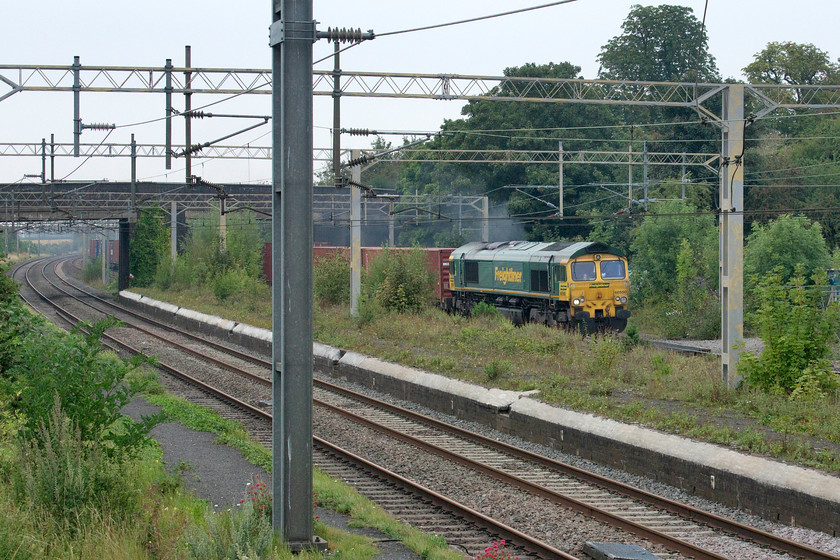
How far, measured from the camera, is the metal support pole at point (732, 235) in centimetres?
1730

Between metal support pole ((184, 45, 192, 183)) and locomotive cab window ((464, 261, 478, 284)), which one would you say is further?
locomotive cab window ((464, 261, 478, 284))

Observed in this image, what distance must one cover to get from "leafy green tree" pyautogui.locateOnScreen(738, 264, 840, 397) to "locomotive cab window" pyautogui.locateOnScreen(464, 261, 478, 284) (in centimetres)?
1938

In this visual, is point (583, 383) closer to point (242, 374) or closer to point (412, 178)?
point (242, 374)

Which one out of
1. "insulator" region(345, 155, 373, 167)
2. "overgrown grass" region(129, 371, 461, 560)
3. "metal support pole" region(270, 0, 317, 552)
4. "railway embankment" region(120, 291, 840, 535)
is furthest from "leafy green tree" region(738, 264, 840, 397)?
"insulator" region(345, 155, 373, 167)

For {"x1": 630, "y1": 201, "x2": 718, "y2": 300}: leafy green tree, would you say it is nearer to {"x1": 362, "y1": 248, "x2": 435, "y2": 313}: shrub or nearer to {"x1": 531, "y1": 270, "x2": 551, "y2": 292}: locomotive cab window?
{"x1": 531, "y1": 270, "x2": 551, "y2": 292}: locomotive cab window

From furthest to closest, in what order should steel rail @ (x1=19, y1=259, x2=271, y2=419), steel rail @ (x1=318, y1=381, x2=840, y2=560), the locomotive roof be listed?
the locomotive roof < steel rail @ (x1=19, y1=259, x2=271, y2=419) < steel rail @ (x1=318, y1=381, x2=840, y2=560)

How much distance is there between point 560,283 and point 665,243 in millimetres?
11950

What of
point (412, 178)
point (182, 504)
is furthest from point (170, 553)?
point (412, 178)

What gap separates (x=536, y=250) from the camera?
31.2 m

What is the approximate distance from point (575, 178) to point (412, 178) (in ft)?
69.3

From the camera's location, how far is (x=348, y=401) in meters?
20.9

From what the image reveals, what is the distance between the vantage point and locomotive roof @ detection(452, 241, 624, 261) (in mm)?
29447

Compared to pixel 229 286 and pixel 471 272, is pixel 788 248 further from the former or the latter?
pixel 229 286

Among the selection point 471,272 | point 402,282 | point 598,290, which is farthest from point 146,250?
point 598,290
